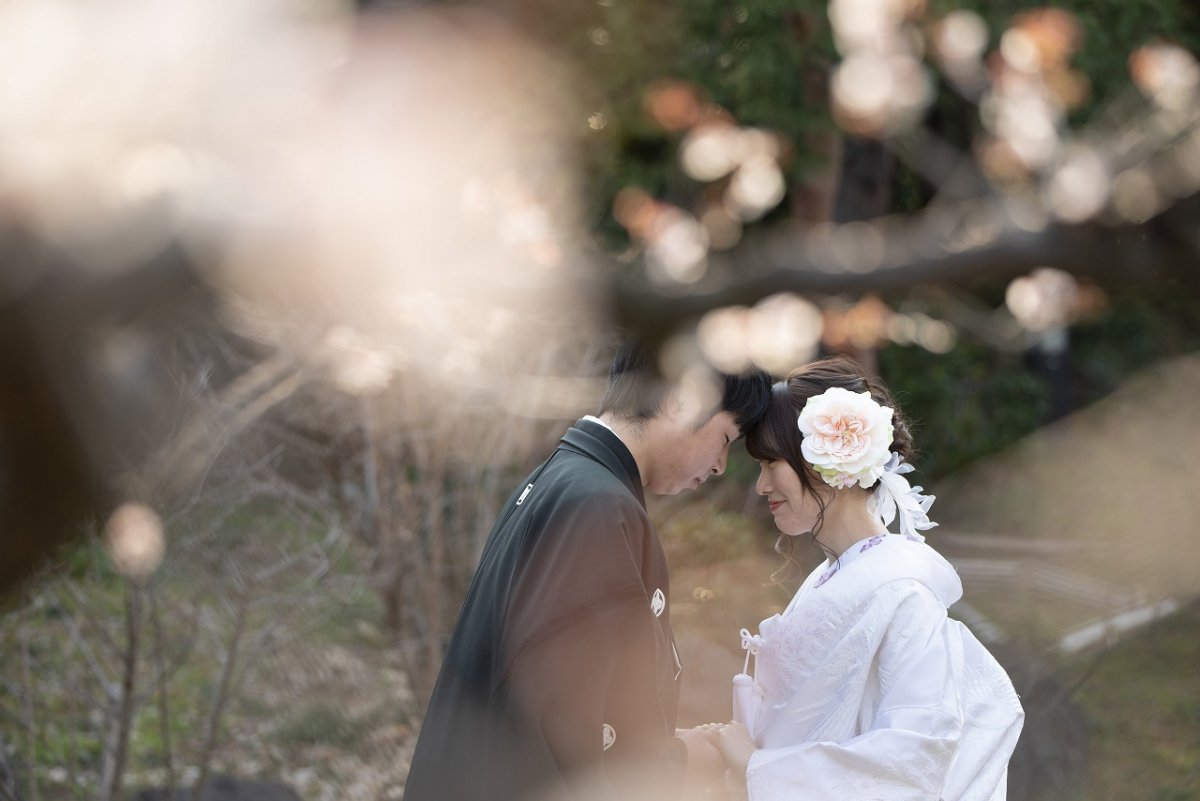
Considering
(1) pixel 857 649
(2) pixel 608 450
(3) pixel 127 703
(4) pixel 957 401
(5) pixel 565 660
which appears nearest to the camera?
(5) pixel 565 660

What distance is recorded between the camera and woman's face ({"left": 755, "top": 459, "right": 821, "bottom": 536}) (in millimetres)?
2711

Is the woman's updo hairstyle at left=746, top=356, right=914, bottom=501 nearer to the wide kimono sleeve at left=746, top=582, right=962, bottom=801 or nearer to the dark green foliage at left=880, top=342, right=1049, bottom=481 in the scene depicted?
the wide kimono sleeve at left=746, top=582, right=962, bottom=801

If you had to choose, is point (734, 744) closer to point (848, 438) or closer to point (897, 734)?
point (897, 734)

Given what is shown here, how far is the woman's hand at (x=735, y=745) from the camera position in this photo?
2.72 metres

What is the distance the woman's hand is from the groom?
39cm

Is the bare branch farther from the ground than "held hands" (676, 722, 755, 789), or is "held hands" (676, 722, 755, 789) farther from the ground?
"held hands" (676, 722, 755, 789)

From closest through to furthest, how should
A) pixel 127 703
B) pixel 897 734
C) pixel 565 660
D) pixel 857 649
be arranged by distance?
1. pixel 565 660
2. pixel 897 734
3. pixel 857 649
4. pixel 127 703

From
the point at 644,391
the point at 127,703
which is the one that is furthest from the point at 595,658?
the point at 127,703

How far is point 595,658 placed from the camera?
83.6 inches

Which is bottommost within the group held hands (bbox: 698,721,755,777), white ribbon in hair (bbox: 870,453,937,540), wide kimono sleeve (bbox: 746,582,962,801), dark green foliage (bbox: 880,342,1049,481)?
dark green foliage (bbox: 880,342,1049,481)

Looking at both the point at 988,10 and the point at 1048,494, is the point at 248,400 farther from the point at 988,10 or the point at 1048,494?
the point at 1048,494

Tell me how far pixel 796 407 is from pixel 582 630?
2.85 ft

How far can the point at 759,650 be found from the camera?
9.36ft

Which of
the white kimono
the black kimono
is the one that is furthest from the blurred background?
the white kimono
